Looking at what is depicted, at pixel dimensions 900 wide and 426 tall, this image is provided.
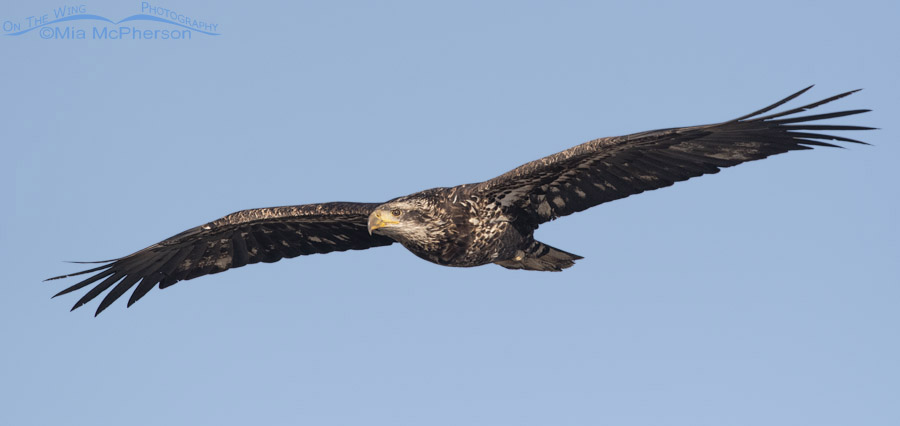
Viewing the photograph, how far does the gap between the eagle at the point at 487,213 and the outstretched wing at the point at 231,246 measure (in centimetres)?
1

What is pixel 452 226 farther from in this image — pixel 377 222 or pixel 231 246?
pixel 231 246

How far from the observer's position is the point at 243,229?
14898mm

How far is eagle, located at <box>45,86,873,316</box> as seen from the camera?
11633 mm

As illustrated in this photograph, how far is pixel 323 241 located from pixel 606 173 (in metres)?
4.40

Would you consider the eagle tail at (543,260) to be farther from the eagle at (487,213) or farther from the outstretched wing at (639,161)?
the outstretched wing at (639,161)

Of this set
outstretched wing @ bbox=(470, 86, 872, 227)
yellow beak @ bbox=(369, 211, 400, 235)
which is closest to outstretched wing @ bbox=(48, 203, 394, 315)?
yellow beak @ bbox=(369, 211, 400, 235)

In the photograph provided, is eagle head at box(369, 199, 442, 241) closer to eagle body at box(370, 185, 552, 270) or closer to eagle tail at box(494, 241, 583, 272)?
eagle body at box(370, 185, 552, 270)

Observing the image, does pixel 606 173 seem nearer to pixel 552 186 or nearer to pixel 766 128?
pixel 552 186

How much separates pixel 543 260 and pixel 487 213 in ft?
5.83

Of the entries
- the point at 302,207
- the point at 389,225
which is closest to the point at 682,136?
the point at 389,225

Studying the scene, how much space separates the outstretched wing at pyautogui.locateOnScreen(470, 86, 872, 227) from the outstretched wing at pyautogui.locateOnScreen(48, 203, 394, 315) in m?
2.49

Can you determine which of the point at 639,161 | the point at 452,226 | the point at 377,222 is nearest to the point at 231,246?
the point at 377,222

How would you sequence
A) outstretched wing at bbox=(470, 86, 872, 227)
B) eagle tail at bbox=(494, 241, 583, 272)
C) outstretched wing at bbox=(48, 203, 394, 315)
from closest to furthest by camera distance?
1. outstretched wing at bbox=(470, 86, 872, 227)
2. eagle tail at bbox=(494, 241, 583, 272)
3. outstretched wing at bbox=(48, 203, 394, 315)

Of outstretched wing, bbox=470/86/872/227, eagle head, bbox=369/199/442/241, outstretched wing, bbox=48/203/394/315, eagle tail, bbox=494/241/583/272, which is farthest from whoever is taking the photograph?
outstretched wing, bbox=48/203/394/315
